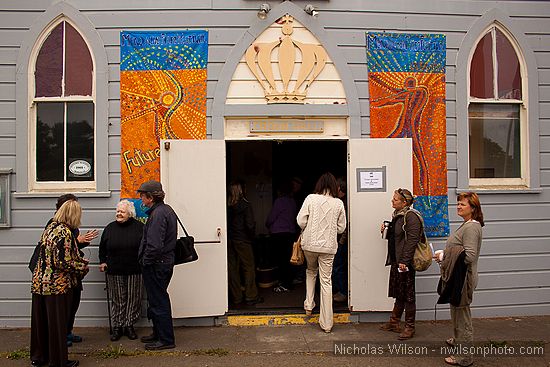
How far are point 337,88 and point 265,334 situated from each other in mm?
3233

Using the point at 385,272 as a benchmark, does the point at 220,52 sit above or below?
above

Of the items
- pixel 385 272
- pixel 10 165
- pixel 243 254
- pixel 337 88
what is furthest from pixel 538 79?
pixel 10 165

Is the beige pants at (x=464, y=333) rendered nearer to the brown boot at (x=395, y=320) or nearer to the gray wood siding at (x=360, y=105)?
the brown boot at (x=395, y=320)

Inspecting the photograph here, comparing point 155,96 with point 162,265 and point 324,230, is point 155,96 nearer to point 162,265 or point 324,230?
point 162,265

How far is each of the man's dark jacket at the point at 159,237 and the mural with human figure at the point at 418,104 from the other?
283 cm

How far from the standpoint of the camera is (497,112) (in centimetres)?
651

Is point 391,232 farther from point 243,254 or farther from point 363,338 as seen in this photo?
point 243,254

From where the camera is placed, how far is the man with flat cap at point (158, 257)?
494 cm

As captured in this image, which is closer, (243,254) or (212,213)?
(212,213)

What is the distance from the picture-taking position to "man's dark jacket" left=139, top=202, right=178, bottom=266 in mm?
4918

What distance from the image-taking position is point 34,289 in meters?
4.50

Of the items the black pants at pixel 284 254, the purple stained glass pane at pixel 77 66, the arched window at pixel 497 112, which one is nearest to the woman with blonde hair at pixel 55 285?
the purple stained glass pane at pixel 77 66

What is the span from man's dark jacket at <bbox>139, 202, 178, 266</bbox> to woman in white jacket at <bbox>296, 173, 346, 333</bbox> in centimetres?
154

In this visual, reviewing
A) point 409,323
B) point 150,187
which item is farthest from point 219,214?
point 409,323
